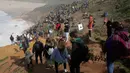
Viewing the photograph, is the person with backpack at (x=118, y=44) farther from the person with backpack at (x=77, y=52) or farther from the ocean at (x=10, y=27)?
the ocean at (x=10, y=27)

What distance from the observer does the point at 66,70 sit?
531 inches

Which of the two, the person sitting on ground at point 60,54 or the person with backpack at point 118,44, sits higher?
the person with backpack at point 118,44

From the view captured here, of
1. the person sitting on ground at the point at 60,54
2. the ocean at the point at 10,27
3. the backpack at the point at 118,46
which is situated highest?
the backpack at the point at 118,46

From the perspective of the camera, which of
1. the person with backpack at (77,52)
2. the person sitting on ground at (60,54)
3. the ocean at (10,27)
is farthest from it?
the ocean at (10,27)

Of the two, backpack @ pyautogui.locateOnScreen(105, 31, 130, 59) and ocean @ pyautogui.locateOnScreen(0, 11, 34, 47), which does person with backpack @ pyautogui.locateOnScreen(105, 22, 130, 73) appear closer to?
→ backpack @ pyautogui.locateOnScreen(105, 31, 130, 59)

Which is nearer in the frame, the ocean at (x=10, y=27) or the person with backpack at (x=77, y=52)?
the person with backpack at (x=77, y=52)

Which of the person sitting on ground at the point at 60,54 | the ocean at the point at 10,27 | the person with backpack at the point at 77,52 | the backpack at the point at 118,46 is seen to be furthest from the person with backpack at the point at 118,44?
the ocean at the point at 10,27

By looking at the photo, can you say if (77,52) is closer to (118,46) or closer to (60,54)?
(118,46)

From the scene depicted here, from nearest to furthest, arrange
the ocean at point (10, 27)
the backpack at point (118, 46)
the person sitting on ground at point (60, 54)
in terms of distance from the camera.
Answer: the backpack at point (118, 46)
the person sitting on ground at point (60, 54)
the ocean at point (10, 27)

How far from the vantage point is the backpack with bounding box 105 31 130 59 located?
945 cm

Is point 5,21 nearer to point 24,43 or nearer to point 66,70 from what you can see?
point 24,43

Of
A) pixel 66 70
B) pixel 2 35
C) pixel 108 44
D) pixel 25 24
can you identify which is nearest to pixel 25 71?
pixel 66 70

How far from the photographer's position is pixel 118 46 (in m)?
9.56

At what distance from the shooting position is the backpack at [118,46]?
945 centimetres
